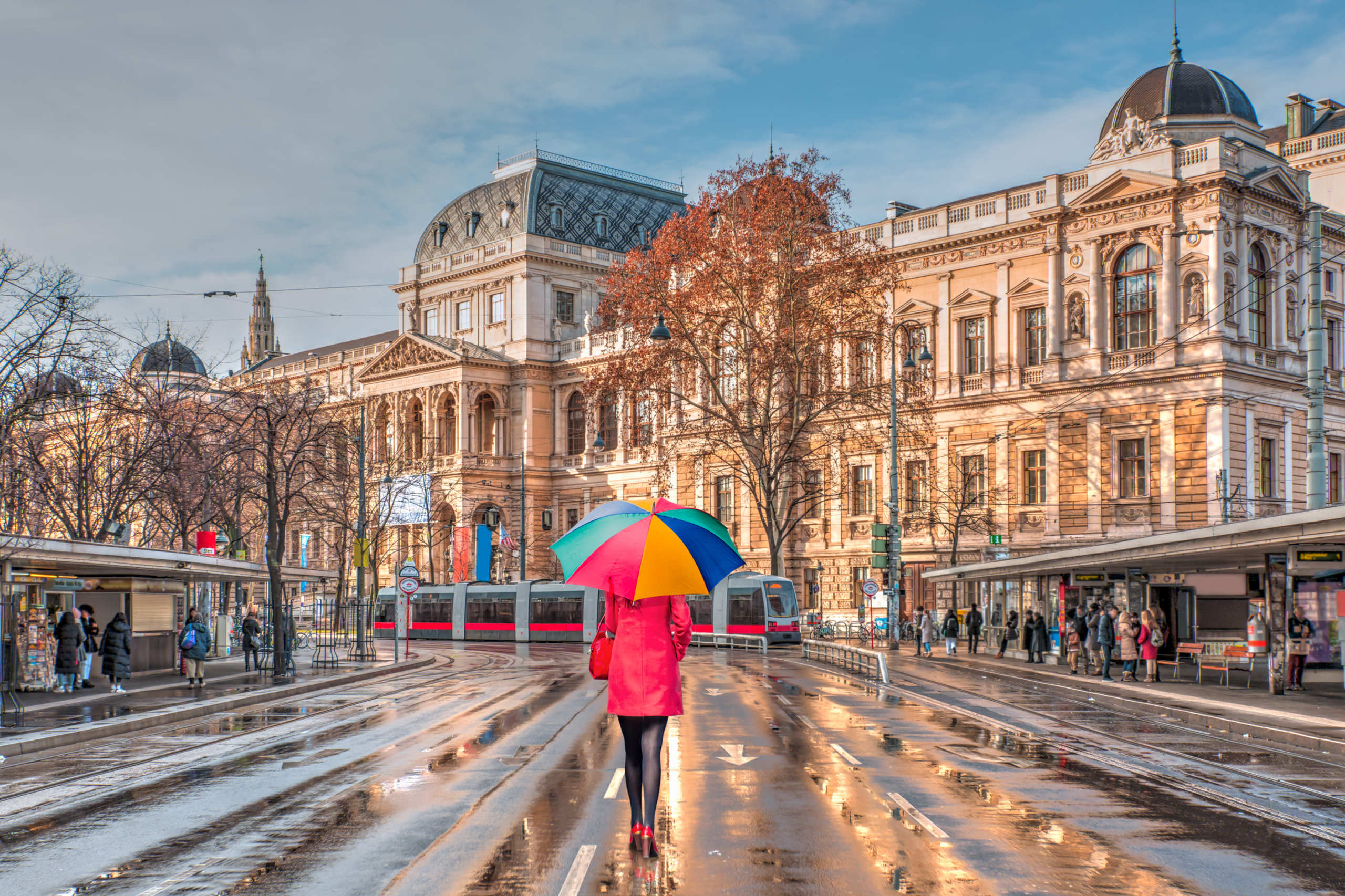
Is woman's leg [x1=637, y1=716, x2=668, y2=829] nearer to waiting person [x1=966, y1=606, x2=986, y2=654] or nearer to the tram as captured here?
waiting person [x1=966, y1=606, x2=986, y2=654]

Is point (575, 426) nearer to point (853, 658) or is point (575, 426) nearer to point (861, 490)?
point (861, 490)

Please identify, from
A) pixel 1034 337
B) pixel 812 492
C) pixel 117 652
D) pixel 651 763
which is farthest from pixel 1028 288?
pixel 651 763

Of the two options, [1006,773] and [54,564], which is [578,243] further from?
[1006,773]

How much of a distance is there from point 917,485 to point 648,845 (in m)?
51.3

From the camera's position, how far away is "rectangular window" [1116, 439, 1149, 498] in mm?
50500

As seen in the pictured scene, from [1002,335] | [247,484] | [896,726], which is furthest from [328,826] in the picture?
[1002,335]

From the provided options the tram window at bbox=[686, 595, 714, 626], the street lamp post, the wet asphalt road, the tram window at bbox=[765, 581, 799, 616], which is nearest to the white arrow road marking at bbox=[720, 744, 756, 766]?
the wet asphalt road

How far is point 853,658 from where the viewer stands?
122 feet

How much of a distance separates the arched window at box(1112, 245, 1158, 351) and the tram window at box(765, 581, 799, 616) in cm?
1538

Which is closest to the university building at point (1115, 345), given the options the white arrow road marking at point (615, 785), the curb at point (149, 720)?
the curb at point (149, 720)

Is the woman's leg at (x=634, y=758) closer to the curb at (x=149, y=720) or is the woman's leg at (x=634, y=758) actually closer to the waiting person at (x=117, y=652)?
the curb at (x=149, y=720)

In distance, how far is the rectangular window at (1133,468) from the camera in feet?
166

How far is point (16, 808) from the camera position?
1212 centimetres

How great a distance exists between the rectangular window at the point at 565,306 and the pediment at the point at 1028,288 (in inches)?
1590
